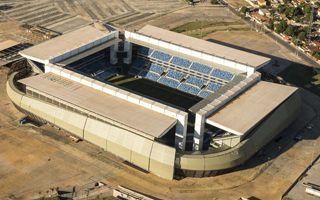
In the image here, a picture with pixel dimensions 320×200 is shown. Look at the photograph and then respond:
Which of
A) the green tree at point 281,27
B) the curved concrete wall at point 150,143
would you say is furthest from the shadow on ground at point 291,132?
the green tree at point 281,27

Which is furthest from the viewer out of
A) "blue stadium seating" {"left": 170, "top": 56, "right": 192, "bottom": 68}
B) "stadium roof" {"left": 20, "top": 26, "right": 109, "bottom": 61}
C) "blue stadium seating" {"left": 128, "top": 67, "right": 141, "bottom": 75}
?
"blue stadium seating" {"left": 128, "top": 67, "right": 141, "bottom": 75}

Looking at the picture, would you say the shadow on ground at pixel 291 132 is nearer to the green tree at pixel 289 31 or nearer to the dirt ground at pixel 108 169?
the dirt ground at pixel 108 169

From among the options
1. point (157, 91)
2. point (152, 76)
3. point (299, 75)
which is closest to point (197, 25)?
point (299, 75)

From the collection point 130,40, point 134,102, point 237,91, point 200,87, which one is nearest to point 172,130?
point 134,102

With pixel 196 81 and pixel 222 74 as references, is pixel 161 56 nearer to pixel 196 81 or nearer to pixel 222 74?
pixel 196 81

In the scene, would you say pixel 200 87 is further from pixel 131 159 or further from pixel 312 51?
pixel 312 51

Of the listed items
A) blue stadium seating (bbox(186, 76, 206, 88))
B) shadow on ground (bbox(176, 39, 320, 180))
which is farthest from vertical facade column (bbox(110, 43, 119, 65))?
shadow on ground (bbox(176, 39, 320, 180))

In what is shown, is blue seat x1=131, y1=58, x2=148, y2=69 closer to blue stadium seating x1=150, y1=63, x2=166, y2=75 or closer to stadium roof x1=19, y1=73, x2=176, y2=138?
blue stadium seating x1=150, y1=63, x2=166, y2=75
